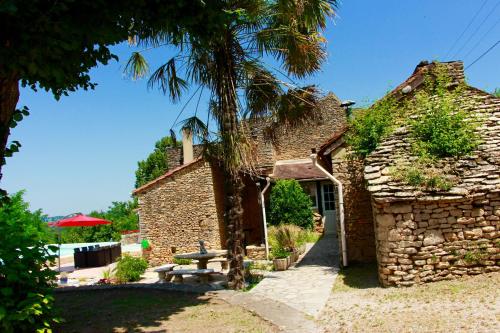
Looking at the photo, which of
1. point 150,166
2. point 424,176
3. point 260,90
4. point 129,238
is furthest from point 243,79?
point 150,166

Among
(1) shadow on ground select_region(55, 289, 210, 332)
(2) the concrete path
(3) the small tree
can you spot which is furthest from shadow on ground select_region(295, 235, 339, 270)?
(1) shadow on ground select_region(55, 289, 210, 332)

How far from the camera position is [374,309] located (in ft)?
23.3

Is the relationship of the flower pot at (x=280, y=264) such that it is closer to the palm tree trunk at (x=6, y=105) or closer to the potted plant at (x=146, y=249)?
the potted plant at (x=146, y=249)

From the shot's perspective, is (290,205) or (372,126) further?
(290,205)

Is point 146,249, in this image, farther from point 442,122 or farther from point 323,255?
point 442,122

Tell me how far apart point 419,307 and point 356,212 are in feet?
16.0

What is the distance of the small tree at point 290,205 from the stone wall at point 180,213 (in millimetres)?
3802

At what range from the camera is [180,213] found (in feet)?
55.0

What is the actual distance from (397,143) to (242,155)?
403cm

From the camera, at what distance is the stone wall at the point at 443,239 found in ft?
27.1

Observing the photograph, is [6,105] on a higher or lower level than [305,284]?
higher

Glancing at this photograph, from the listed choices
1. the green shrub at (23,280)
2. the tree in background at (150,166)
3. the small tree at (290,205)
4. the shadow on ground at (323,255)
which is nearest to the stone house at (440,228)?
the shadow on ground at (323,255)

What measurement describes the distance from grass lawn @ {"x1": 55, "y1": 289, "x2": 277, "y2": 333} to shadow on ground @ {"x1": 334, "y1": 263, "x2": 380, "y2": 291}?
323 cm

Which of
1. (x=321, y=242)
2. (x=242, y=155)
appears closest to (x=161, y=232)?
(x=321, y=242)
